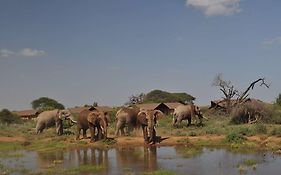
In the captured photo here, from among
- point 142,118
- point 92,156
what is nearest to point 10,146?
point 142,118

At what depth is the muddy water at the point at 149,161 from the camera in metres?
17.8

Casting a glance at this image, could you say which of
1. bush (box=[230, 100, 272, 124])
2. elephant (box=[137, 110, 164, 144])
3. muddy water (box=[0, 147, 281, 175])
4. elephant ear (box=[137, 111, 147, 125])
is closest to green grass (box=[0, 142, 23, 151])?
muddy water (box=[0, 147, 281, 175])

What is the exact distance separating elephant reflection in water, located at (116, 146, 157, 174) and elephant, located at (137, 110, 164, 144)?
130 cm

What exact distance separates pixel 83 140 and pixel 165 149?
23.7 feet

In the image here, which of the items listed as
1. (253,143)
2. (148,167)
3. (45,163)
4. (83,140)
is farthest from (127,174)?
(83,140)

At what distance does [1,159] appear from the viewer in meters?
23.7

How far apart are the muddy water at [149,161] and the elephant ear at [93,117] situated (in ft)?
10.00

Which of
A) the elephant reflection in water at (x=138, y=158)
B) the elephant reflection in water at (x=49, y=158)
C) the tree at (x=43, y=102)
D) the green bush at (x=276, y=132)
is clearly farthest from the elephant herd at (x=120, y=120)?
the tree at (x=43, y=102)

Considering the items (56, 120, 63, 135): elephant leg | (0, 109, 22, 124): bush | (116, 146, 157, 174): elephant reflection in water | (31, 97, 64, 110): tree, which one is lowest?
(116, 146, 157, 174): elephant reflection in water

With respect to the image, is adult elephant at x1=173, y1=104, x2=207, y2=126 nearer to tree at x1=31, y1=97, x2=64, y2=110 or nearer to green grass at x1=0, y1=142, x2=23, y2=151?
green grass at x1=0, y1=142, x2=23, y2=151

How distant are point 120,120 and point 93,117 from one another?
3.06 m

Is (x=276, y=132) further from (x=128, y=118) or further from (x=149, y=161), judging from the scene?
(x=149, y=161)

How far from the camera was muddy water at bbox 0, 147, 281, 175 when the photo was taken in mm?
17750

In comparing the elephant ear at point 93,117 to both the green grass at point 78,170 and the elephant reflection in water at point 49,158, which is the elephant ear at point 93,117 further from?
the green grass at point 78,170
